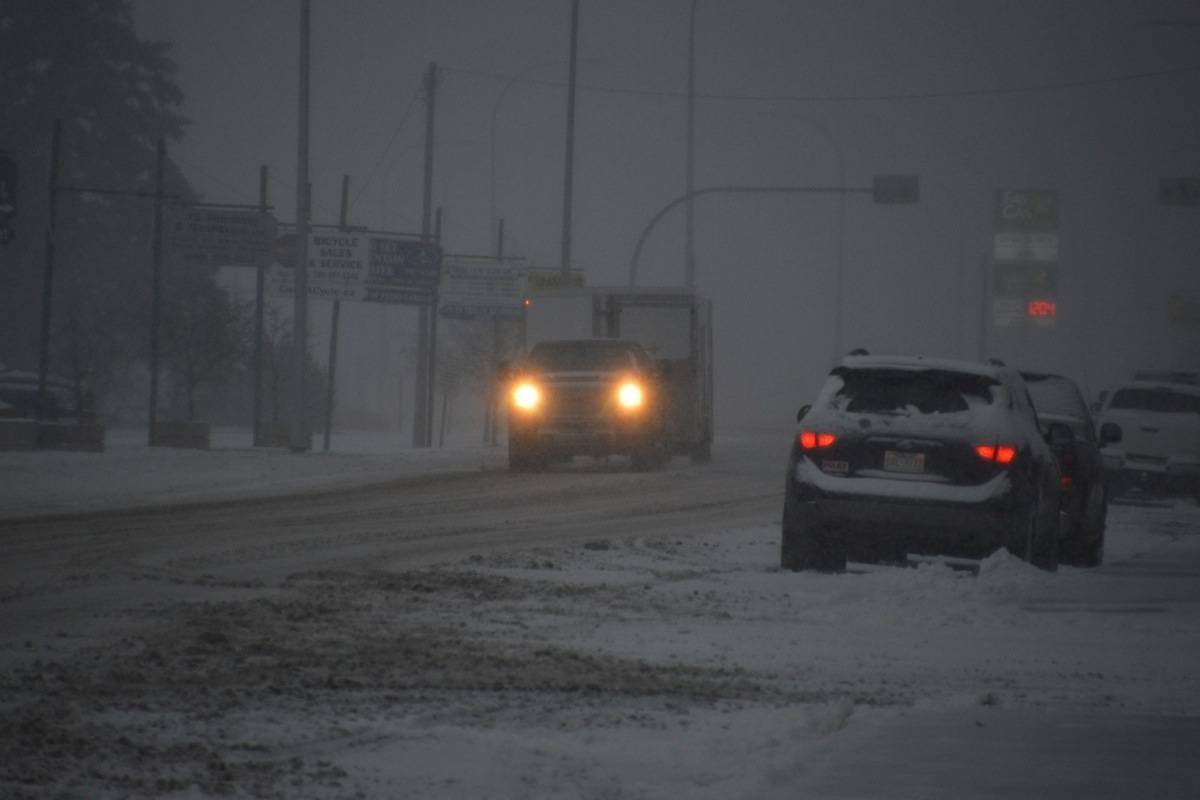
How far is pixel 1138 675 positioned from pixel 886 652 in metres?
1.29

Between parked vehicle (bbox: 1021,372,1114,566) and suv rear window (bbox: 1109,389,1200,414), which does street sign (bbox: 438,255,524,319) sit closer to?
suv rear window (bbox: 1109,389,1200,414)

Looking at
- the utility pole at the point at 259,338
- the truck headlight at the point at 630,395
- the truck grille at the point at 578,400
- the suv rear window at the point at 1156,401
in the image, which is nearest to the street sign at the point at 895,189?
the utility pole at the point at 259,338

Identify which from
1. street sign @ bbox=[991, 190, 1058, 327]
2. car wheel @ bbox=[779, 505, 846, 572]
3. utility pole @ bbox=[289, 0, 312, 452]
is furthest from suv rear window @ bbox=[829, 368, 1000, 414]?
street sign @ bbox=[991, 190, 1058, 327]

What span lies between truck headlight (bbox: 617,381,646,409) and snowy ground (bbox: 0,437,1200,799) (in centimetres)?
1589

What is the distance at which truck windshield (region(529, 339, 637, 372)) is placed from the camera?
31.4m

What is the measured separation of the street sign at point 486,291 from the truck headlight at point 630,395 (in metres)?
19.7

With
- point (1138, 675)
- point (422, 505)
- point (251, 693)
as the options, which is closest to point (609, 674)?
point (251, 693)

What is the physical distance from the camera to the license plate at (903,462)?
14.5 meters

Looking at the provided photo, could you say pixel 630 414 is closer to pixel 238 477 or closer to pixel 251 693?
pixel 238 477

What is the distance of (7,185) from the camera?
111 ft

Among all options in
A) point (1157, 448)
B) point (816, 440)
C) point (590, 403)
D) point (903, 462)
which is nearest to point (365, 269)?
point (590, 403)

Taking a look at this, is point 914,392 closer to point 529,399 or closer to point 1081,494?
point 1081,494

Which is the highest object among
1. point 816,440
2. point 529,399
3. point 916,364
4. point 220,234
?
point 220,234

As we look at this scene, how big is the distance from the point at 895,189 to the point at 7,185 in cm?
2462
